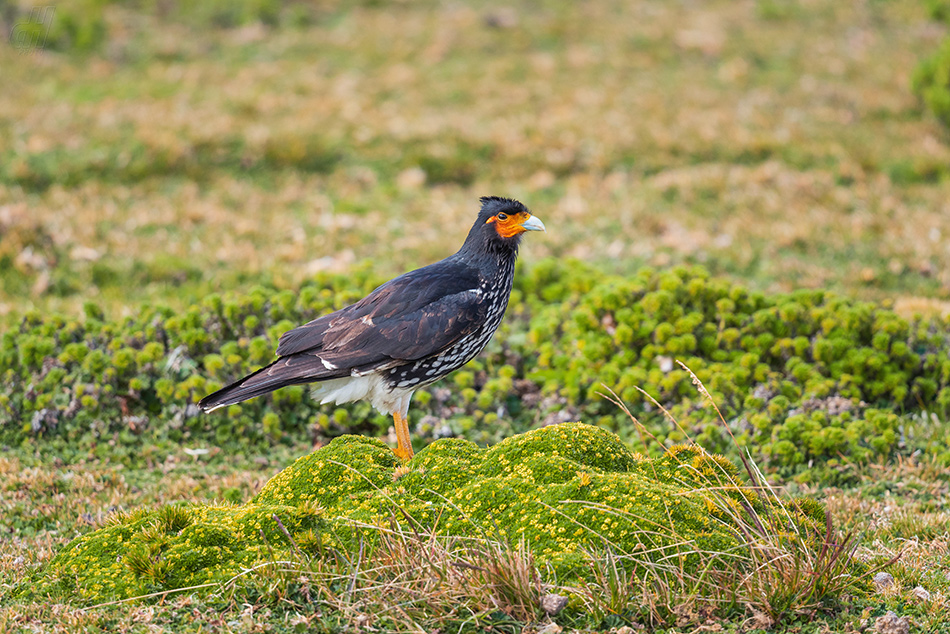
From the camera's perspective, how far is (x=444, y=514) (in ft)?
16.3

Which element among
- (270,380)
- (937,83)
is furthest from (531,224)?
(937,83)

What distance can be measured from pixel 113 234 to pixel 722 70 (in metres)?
12.3

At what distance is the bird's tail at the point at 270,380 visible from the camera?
607 centimetres

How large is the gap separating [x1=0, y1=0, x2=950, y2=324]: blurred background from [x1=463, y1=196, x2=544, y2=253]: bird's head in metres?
3.83

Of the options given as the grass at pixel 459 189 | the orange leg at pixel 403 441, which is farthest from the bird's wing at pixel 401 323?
the grass at pixel 459 189

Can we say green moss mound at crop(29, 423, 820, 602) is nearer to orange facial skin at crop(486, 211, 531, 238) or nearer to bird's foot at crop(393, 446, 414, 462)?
bird's foot at crop(393, 446, 414, 462)

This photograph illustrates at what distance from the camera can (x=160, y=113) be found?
14961mm

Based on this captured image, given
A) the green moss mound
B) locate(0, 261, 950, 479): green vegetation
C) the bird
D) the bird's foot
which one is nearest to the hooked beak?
the bird

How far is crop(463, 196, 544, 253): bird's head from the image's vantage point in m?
6.52

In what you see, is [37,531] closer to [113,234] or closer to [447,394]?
[447,394]

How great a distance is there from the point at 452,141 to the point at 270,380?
9186mm

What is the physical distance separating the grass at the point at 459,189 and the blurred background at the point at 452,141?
0.20 ft

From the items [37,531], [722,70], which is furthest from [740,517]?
[722,70]

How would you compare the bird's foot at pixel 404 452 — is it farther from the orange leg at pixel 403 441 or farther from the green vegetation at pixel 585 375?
the green vegetation at pixel 585 375
